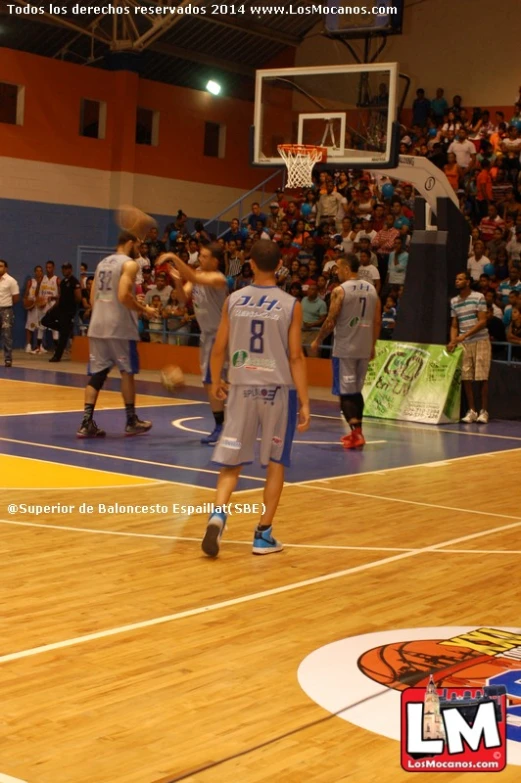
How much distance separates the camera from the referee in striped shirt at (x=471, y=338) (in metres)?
14.6

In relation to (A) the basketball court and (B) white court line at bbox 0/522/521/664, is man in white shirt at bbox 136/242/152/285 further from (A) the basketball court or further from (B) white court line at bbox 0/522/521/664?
(B) white court line at bbox 0/522/521/664

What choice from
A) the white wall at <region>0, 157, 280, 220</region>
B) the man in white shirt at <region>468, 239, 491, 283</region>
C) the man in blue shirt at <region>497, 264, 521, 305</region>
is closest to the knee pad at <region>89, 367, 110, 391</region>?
the man in blue shirt at <region>497, 264, 521, 305</region>

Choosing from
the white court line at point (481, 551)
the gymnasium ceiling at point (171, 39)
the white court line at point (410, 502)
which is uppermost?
the gymnasium ceiling at point (171, 39)

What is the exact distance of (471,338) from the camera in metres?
14.8

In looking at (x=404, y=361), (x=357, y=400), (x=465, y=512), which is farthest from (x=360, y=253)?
(x=465, y=512)

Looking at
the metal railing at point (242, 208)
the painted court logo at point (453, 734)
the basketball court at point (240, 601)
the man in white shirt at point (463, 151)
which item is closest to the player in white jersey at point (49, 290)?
the metal railing at point (242, 208)

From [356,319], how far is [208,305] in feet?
5.25

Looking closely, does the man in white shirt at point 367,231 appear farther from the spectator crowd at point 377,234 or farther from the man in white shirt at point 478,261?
the man in white shirt at point 478,261

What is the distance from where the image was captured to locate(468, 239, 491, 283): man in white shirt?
1911 centimetres

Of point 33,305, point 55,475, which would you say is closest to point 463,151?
Answer: point 33,305

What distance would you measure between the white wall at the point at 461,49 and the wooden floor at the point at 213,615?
1920 centimetres

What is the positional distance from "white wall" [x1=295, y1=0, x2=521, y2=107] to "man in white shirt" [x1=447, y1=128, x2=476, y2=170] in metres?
4.69

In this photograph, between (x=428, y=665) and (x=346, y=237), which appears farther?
(x=346, y=237)

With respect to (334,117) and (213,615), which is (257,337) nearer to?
(213,615)
